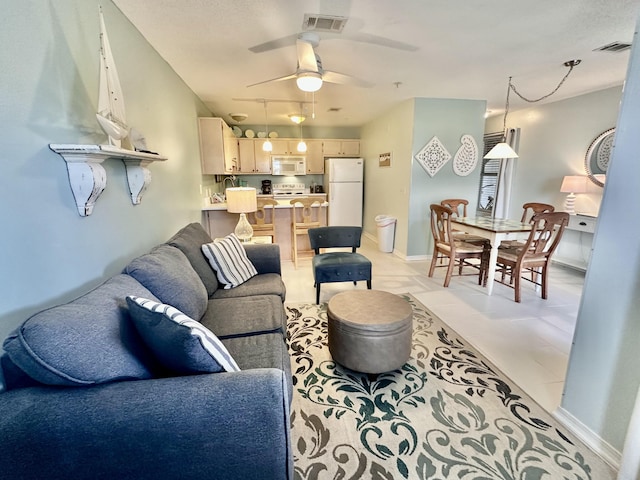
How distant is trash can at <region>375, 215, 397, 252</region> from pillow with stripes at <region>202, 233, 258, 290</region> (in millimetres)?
3020

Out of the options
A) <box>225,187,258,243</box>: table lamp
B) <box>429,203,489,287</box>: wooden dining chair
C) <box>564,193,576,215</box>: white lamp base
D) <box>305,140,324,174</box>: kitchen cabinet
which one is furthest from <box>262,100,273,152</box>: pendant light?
<box>564,193,576,215</box>: white lamp base

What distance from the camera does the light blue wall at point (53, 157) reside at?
3.54 feet

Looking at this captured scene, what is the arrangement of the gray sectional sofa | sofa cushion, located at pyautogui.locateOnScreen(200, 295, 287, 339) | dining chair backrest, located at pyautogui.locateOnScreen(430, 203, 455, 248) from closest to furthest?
1. the gray sectional sofa
2. sofa cushion, located at pyautogui.locateOnScreen(200, 295, 287, 339)
3. dining chair backrest, located at pyautogui.locateOnScreen(430, 203, 455, 248)

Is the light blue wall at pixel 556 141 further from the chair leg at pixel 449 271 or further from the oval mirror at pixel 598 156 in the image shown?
the chair leg at pixel 449 271

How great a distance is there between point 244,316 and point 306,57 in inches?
78.1

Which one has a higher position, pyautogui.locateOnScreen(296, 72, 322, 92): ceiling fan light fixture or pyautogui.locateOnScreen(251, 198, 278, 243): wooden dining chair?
pyautogui.locateOnScreen(296, 72, 322, 92): ceiling fan light fixture

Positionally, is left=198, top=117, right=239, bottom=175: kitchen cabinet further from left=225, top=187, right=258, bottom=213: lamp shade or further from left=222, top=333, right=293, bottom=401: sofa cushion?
left=222, top=333, right=293, bottom=401: sofa cushion

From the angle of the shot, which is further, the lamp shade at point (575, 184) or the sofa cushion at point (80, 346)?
the lamp shade at point (575, 184)

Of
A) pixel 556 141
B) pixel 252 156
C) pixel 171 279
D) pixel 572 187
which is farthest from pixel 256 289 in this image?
Result: pixel 556 141

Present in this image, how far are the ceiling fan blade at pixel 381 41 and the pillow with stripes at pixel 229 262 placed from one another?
6.58 feet

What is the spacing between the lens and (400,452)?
1397mm

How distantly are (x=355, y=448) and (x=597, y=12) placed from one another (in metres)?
3.23

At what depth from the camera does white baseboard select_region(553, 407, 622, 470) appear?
1.31 metres

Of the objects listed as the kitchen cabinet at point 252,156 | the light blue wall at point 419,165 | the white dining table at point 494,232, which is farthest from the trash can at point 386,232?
the kitchen cabinet at point 252,156
